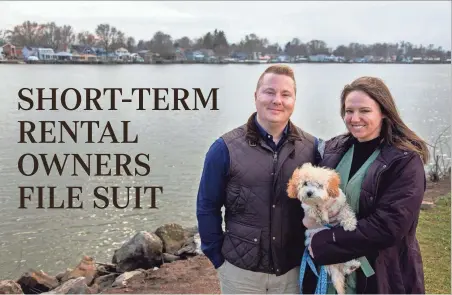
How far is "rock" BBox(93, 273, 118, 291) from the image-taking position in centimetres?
881

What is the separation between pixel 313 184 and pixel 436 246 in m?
5.90

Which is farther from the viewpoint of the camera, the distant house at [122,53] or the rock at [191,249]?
the distant house at [122,53]

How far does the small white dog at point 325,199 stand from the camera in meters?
3.02

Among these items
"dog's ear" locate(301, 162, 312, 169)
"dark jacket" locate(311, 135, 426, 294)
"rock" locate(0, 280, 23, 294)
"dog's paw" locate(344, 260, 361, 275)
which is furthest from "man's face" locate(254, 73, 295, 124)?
"rock" locate(0, 280, 23, 294)

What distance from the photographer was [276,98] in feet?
10.4

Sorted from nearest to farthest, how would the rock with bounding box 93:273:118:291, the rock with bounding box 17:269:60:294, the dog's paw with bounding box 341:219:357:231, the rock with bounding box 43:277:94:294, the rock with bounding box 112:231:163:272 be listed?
the dog's paw with bounding box 341:219:357:231 → the rock with bounding box 43:277:94:294 → the rock with bounding box 17:269:60:294 → the rock with bounding box 93:273:118:291 → the rock with bounding box 112:231:163:272

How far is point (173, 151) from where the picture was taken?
759 inches

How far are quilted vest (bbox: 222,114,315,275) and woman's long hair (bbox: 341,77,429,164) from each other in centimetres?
56

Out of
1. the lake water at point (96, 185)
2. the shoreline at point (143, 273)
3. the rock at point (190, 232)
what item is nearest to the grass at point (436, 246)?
the shoreline at point (143, 273)

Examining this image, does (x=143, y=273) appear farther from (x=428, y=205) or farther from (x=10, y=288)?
(x=428, y=205)

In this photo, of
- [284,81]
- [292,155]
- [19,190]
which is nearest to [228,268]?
[292,155]

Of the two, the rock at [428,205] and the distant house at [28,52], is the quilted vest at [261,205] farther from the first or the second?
the distant house at [28,52]

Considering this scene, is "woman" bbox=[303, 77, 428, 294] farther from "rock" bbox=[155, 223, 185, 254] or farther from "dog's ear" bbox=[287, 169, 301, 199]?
"rock" bbox=[155, 223, 185, 254]

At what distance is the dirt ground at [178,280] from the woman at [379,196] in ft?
14.6
